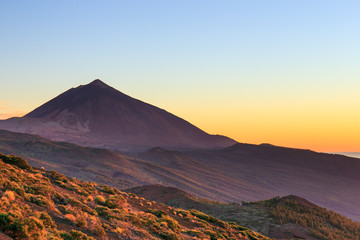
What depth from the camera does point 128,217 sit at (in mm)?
19656

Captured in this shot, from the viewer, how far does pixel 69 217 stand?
1535 cm

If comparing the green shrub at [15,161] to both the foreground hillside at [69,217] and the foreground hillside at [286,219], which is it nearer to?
the foreground hillside at [69,217]

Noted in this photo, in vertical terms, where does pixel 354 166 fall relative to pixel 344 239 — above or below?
above

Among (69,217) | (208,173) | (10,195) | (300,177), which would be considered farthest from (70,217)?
(300,177)

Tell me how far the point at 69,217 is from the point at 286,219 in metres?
28.1

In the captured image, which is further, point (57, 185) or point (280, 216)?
point (280, 216)

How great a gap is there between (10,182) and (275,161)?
190100 millimetres

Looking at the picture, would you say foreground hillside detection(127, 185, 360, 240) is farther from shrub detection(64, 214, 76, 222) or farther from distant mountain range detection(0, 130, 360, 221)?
distant mountain range detection(0, 130, 360, 221)

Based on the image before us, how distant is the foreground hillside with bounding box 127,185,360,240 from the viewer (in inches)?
1345

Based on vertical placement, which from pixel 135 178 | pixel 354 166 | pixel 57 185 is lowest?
pixel 135 178

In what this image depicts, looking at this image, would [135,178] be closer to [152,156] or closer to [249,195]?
[249,195]

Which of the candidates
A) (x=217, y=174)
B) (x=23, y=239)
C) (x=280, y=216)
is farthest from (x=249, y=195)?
(x=23, y=239)

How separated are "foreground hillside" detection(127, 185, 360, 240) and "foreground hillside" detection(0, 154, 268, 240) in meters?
8.66

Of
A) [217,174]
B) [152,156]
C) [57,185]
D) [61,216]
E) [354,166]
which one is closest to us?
[61,216]
